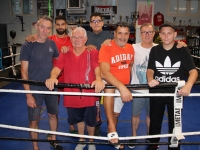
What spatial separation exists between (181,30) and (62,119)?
7.14m

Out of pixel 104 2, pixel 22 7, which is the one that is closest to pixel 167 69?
pixel 104 2

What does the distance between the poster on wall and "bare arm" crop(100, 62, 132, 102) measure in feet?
24.0

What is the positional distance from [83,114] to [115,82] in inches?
31.1

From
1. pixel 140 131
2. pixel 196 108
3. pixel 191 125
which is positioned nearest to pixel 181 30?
pixel 196 108

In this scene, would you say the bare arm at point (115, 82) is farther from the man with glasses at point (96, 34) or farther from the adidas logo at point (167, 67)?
the man with glasses at point (96, 34)

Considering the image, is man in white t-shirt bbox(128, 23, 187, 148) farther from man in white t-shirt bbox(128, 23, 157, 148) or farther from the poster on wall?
the poster on wall

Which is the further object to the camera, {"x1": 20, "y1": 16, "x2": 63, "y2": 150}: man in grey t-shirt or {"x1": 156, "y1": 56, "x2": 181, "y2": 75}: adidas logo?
{"x1": 20, "y1": 16, "x2": 63, "y2": 150}: man in grey t-shirt

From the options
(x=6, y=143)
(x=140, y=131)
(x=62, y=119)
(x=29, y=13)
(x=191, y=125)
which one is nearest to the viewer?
(x=6, y=143)

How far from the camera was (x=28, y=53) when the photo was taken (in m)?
2.38

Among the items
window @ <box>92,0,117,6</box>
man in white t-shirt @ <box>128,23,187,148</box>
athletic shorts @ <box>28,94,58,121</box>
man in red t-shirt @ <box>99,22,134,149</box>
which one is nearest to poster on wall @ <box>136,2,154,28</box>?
window @ <box>92,0,117,6</box>

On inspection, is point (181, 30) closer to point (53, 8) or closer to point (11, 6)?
point (53, 8)

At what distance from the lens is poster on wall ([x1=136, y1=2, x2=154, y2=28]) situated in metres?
8.98

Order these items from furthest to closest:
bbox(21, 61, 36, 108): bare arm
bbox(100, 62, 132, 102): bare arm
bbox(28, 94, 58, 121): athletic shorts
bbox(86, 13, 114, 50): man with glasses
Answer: bbox(86, 13, 114, 50): man with glasses
bbox(28, 94, 58, 121): athletic shorts
bbox(21, 61, 36, 108): bare arm
bbox(100, 62, 132, 102): bare arm

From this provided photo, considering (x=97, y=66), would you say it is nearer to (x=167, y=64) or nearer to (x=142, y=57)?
(x=142, y=57)
